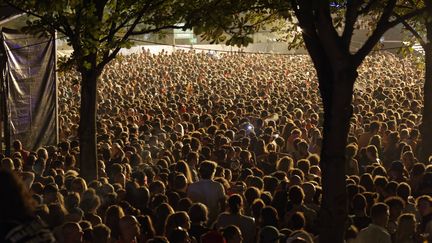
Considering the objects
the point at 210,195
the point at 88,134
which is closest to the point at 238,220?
the point at 210,195

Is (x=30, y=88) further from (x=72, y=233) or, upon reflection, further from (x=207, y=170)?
(x=72, y=233)

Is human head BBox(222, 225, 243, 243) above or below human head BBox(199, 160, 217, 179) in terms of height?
below

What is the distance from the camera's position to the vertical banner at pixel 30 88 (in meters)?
15.9

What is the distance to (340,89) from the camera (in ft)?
22.2

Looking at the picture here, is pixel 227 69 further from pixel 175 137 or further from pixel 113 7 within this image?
pixel 113 7

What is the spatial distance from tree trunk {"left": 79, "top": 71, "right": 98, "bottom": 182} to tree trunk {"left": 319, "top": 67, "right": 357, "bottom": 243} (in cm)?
528

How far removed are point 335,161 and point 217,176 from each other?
4042mm

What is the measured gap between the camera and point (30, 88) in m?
16.8

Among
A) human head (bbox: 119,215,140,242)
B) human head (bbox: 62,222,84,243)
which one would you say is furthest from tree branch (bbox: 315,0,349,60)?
human head (bbox: 62,222,84,243)

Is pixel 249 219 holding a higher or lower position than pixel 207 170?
lower

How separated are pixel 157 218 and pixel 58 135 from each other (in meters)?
9.62

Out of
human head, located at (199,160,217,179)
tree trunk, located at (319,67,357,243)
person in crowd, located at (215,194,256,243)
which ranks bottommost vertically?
person in crowd, located at (215,194,256,243)

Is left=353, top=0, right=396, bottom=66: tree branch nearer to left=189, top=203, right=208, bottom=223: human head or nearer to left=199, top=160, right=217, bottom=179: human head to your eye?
left=189, top=203, right=208, bottom=223: human head

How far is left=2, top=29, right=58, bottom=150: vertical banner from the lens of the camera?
1585 cm
